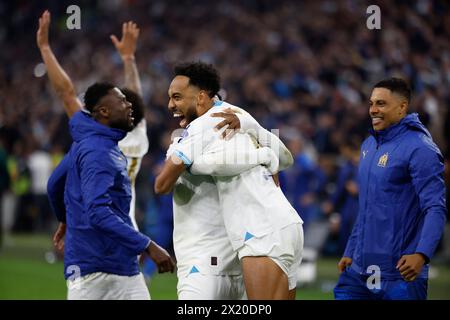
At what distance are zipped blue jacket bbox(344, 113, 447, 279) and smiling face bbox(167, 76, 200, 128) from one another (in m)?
1.36

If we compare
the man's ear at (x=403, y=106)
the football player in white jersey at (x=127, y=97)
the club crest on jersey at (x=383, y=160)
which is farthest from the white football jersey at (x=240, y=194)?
the football player in white jersey at (x=127, y=97)

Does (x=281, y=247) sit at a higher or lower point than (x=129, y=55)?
lower

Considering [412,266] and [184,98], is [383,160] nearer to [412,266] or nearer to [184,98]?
[412,266]

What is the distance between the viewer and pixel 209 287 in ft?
17.7

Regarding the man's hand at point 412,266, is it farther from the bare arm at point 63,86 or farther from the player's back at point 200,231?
the bare arm at point 63,86

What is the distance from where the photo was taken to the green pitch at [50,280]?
10.8 m

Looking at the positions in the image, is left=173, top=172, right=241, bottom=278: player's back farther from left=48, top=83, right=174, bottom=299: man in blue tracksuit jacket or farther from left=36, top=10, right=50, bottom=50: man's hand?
left=36, top=10, right=50, bottom=50: man's hand

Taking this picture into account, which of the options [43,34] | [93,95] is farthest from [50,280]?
[93,95]

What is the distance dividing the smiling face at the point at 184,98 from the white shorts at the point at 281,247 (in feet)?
3.21

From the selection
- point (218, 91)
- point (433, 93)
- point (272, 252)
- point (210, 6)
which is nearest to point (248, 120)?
point (218, 91)

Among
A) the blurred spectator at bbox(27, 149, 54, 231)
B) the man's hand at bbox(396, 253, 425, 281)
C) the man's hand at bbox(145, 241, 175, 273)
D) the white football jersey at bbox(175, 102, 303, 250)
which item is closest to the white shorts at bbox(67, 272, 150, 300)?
the man's hand at bbox(145, 241, 175, 273)

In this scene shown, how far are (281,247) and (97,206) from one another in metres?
1.17

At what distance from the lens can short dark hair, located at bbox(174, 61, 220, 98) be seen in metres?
5.73
